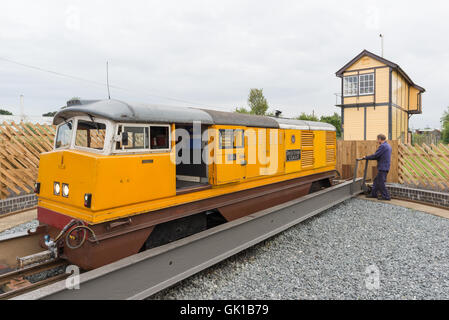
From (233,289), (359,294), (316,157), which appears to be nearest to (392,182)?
(316,157)

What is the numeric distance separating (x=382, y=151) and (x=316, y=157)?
2.34 metres

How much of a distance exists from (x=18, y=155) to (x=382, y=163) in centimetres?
1139

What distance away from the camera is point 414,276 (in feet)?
15.2

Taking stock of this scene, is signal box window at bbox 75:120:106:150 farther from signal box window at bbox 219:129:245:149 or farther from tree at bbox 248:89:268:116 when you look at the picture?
tree at bbox 248:89:268:116

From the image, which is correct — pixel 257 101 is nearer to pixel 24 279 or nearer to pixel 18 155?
pixel 18 155

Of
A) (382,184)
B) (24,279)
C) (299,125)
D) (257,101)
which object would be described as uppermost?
(257,101)

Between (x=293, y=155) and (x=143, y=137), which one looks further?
(x=293, y=155)

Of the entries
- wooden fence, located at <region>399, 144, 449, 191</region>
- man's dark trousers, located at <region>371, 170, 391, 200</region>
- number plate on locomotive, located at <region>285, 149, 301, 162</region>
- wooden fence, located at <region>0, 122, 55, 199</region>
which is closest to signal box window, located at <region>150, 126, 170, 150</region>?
number plate on locomotive, located at <region>285, 149, 301, 162</region>

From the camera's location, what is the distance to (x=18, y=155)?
360 inches

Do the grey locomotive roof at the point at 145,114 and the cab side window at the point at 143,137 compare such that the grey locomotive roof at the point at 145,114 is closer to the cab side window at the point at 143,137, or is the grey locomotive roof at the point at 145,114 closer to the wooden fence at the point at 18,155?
the cab side window at the point at 143,137

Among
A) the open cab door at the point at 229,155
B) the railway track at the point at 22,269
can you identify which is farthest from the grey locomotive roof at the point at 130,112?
the railway track at the point at 22,269

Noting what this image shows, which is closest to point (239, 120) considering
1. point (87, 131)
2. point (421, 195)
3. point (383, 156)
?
point (87, 131)

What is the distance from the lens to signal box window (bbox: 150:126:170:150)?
4145mm

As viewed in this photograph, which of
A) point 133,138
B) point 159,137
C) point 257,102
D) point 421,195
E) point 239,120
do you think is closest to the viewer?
point 133,138
